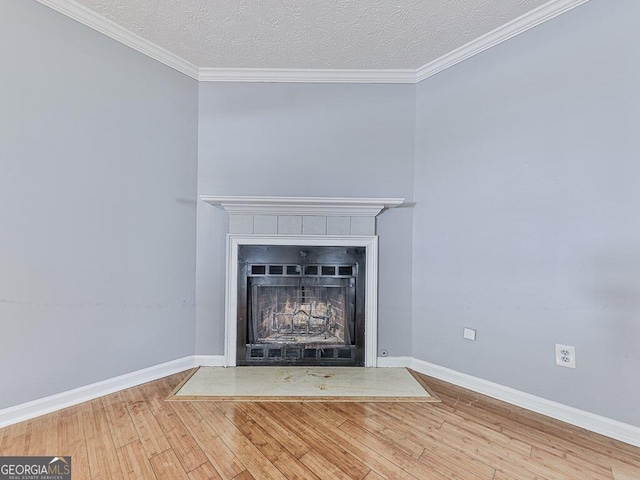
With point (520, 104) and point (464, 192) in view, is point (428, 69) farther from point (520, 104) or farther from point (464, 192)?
point (464, 192)

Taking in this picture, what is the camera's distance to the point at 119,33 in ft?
6.68

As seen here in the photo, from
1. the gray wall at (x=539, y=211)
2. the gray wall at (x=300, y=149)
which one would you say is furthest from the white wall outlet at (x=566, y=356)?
the gray wall at (x=300, y=149)

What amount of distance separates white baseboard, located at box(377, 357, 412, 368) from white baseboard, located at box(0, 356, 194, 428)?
167 cm

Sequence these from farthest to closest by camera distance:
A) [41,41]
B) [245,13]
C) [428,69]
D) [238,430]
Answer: [428,69], [245,13], [41,41], [238,430]

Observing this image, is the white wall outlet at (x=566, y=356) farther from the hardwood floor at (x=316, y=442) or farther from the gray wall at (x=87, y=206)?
the gray wall at (x=87, y=206)

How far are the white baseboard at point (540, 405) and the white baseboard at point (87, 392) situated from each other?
210 cm

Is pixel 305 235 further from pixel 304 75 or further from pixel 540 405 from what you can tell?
pixel 540 405

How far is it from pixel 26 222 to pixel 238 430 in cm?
179

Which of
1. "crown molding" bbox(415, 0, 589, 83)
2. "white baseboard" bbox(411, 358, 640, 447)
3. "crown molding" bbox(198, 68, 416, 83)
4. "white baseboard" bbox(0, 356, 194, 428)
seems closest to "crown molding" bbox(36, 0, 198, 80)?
"crown molding" bbox(198, 68, 416, 83)

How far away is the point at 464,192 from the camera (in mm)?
2229

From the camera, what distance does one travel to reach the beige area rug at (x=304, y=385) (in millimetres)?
1969

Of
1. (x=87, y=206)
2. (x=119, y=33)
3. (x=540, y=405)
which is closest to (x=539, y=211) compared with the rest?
(x=540, y=405)

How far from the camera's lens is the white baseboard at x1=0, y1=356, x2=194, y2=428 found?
1.66 metres

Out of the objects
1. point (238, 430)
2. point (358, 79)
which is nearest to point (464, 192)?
point (358, 79)
